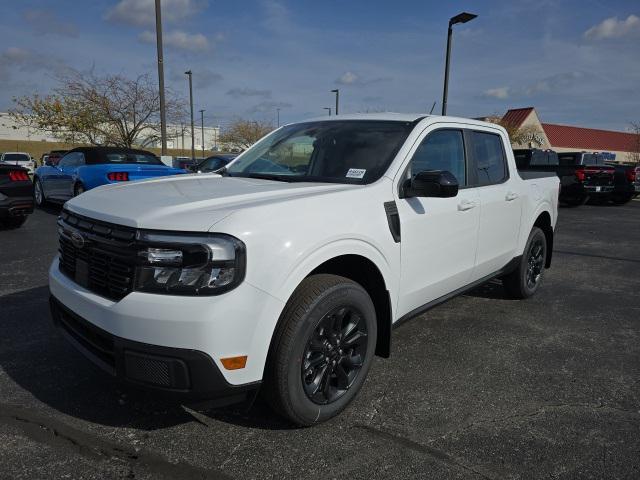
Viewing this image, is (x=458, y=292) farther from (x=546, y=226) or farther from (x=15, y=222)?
(x=15, y=222)

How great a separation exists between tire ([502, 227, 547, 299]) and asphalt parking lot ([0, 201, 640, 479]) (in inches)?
22.0

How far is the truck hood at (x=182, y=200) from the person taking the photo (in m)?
2.27

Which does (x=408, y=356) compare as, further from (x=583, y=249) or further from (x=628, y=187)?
(x=628, y=187)

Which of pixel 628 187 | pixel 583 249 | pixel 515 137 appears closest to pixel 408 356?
pixel 583 249

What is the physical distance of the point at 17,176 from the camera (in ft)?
27.3

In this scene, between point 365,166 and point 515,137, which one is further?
point 515,137

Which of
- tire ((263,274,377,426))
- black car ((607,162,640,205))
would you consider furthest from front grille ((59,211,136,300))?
black car ((607,162,640,205))

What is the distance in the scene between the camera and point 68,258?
2.82 meters

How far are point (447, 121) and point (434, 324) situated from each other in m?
1.77

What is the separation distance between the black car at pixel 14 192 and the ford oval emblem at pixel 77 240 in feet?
21.9

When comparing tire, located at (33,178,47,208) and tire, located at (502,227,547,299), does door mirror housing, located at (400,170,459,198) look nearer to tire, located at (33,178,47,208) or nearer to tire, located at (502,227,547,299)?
tire, located at (502,227,547,299)

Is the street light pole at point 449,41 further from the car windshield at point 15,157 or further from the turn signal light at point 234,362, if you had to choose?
the car windshield at point 15,157

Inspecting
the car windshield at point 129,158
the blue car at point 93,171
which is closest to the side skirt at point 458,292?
the blue car at point 93,171

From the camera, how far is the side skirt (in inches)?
132
